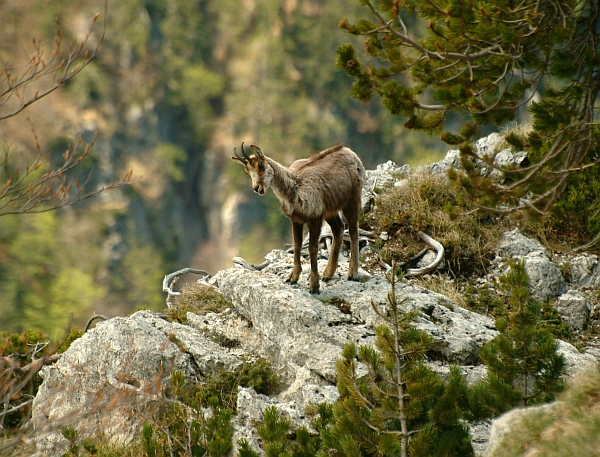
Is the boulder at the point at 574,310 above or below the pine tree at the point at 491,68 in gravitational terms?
below

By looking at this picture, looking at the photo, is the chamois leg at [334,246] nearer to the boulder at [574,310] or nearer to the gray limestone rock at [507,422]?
the boulder at [574,310]

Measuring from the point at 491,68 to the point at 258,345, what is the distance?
4372mm

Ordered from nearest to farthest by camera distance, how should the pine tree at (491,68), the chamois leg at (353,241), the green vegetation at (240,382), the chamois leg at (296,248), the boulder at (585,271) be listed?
the pine tree at (491,68), the green vegetation at (240,382), the chamois leg at (296,248), the chamois leg at (353,241), the boulder at (585,271)

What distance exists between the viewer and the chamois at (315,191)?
893 cm

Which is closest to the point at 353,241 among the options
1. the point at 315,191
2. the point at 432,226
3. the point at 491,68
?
the point at 315,191

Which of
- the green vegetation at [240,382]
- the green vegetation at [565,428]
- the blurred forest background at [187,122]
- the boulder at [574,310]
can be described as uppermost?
the blurred forest background at [187,122]

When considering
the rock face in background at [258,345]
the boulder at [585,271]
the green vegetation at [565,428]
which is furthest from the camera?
the boulder at [585,271]

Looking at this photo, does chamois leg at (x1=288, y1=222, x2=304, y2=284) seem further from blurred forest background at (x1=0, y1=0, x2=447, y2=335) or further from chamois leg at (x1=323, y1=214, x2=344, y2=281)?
blurred forest background at (x1=0, y1=0, x2=447, y2=335)

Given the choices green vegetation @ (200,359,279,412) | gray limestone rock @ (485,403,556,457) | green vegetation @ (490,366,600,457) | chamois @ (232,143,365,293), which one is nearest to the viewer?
green vegetation @ (490,366,600,457)

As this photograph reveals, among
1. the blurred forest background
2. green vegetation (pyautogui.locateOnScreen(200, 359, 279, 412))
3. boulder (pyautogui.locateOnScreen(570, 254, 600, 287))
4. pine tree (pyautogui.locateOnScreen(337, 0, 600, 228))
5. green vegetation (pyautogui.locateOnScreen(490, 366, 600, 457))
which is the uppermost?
the blurred forest background

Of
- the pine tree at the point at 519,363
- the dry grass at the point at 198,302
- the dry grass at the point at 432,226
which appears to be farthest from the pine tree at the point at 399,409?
the dry grass at the point at 432,226

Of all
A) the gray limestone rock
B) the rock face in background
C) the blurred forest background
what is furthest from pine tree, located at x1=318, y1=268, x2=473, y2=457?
the blurred forest background

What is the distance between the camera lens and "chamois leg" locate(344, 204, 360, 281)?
9.92m

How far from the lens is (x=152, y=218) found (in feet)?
247
